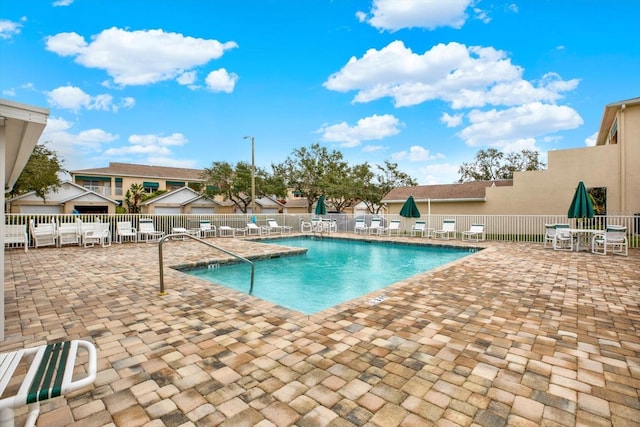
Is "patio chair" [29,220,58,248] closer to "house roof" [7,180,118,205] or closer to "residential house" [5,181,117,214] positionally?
"residential house" [5,181,117,214]

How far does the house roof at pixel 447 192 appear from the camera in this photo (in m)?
21.6

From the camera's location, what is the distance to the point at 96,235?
37.0 ft

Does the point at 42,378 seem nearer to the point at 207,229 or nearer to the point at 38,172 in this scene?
the point at 207,229

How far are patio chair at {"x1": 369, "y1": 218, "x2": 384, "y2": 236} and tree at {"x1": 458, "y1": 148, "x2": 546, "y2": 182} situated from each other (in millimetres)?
27945

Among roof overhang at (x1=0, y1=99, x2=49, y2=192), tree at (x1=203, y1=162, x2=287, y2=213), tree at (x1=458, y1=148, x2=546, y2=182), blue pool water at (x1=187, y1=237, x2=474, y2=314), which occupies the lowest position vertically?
blue pool water at (x1=187, y1=237, x2=474, y2=314)

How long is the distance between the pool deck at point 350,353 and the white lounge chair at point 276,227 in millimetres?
12431

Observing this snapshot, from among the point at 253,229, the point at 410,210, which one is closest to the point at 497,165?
the point at 410,210

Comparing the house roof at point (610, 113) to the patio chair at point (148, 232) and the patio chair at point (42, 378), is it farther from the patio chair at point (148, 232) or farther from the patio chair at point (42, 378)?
the patio chair at point (148, 232)

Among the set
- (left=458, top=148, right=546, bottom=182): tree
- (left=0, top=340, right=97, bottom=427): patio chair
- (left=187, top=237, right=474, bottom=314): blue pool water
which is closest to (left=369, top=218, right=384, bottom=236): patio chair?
(left=187, top=237, right=474, bottom=314): blue pool water

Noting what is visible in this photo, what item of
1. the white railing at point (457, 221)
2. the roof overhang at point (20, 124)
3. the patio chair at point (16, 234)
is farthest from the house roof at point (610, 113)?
the patio chair at point (16, 234)

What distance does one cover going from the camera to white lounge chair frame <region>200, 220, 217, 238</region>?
15.2 m

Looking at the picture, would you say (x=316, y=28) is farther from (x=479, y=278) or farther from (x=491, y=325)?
(x=491, y=325)

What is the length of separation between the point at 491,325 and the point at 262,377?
2.80 metres

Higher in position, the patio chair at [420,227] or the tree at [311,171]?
the tree at [311,171]
